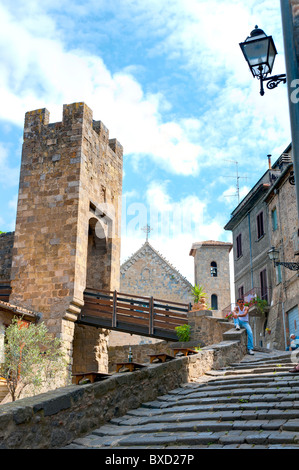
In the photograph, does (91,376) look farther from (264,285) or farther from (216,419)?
(264,285)

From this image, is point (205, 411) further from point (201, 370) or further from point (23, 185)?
point (23, 185)

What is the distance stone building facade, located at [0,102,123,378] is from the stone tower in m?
21.4

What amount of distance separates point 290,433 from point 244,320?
7.63 m

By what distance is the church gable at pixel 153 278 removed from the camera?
116ft

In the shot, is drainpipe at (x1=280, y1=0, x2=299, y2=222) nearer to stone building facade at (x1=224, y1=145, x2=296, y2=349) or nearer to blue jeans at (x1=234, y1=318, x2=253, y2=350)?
blue jeans at (x1=234, y1=318, x2=253, y2=350)

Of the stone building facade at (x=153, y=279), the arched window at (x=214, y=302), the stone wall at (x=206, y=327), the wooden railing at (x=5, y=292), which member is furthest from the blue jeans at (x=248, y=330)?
the arched window at (x=214, y=302)

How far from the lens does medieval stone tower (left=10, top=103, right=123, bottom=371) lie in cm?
1741

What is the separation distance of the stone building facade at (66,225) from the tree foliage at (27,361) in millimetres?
1034

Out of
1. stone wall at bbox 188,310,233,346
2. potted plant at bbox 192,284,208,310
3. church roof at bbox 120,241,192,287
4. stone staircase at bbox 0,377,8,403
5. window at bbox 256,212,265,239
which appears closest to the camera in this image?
stone staircase at bbox 0,377,8,403

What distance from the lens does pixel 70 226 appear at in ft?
58.5

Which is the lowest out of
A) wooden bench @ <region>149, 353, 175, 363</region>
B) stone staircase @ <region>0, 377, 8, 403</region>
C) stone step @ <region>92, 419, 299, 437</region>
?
stone step @ <region>92, 419, 299, 437</region>

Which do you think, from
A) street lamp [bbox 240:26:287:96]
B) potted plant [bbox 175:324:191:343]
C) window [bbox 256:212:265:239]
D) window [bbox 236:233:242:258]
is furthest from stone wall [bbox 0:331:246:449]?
window [bbox 236:233:242:258]

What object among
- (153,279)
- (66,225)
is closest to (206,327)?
(66,225)

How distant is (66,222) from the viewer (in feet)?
59.0
